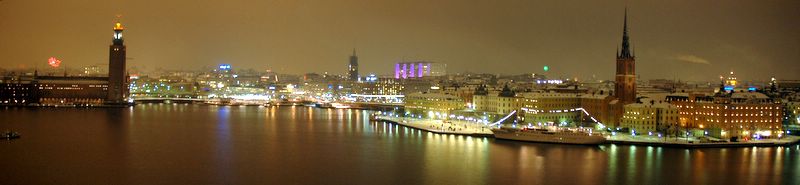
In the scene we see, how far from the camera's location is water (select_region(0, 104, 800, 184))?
10.5m

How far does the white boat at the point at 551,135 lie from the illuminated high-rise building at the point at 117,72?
17.4 metres

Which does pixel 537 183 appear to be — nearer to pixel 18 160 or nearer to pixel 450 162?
pixel 450 162

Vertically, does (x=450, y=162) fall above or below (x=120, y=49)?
below

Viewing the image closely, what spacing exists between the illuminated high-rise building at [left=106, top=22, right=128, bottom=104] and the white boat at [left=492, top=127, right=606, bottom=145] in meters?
17.4

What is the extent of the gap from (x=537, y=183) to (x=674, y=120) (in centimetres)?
670

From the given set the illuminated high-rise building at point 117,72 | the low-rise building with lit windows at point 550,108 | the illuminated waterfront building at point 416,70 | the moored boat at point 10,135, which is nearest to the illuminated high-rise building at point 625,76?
the low-rise building with lit windows at point 550,108

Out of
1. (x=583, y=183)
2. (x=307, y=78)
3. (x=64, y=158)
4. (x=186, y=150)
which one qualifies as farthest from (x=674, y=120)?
(x=307, y=78)

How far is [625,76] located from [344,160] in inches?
322

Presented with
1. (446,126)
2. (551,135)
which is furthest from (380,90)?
(551,135)

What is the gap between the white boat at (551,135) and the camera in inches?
576

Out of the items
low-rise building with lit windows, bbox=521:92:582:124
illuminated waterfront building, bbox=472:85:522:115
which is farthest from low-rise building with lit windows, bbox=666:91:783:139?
illuminated waterfront building, bbox=472:85:522:115

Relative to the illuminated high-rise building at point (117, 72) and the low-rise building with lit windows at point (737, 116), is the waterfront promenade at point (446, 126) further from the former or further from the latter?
the illuminated high-rise building at point (117, 72)

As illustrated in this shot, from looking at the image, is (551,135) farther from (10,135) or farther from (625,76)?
(10,135)

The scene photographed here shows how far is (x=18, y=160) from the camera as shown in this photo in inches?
461
